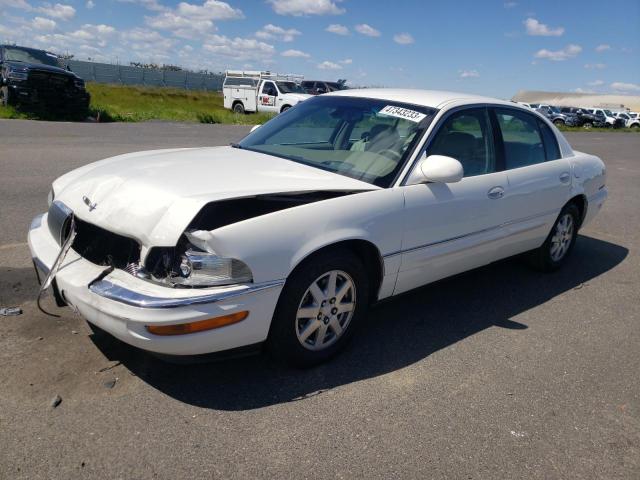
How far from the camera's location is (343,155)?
3910mm

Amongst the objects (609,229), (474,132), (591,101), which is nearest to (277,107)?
(609,229)

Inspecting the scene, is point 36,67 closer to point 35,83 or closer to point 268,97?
point 35,83

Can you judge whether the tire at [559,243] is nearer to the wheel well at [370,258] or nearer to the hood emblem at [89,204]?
the wheel well at [370,258]

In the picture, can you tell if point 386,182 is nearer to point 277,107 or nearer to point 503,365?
point 503,365

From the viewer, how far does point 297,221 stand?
2.97m

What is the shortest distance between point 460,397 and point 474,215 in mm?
1385

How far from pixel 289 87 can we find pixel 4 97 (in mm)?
11802

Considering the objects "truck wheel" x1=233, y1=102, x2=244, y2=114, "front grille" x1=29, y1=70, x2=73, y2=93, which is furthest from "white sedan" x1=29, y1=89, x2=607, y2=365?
"truck wheel" x1=233, y1=102, x2=244, y2=114

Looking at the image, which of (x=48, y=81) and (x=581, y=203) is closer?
(x=581, y=203)

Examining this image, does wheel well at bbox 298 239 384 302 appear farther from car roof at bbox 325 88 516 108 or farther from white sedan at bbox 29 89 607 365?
car roof at bbox 325 88 516 108

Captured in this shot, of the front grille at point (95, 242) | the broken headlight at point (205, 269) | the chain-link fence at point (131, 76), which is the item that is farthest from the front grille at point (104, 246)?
the chain-link fence at point (131, 76)

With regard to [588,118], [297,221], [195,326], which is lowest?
[195,326]

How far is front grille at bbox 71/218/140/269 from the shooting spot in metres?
2.90

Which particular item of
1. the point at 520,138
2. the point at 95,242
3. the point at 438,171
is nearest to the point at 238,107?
the point at 520,138
